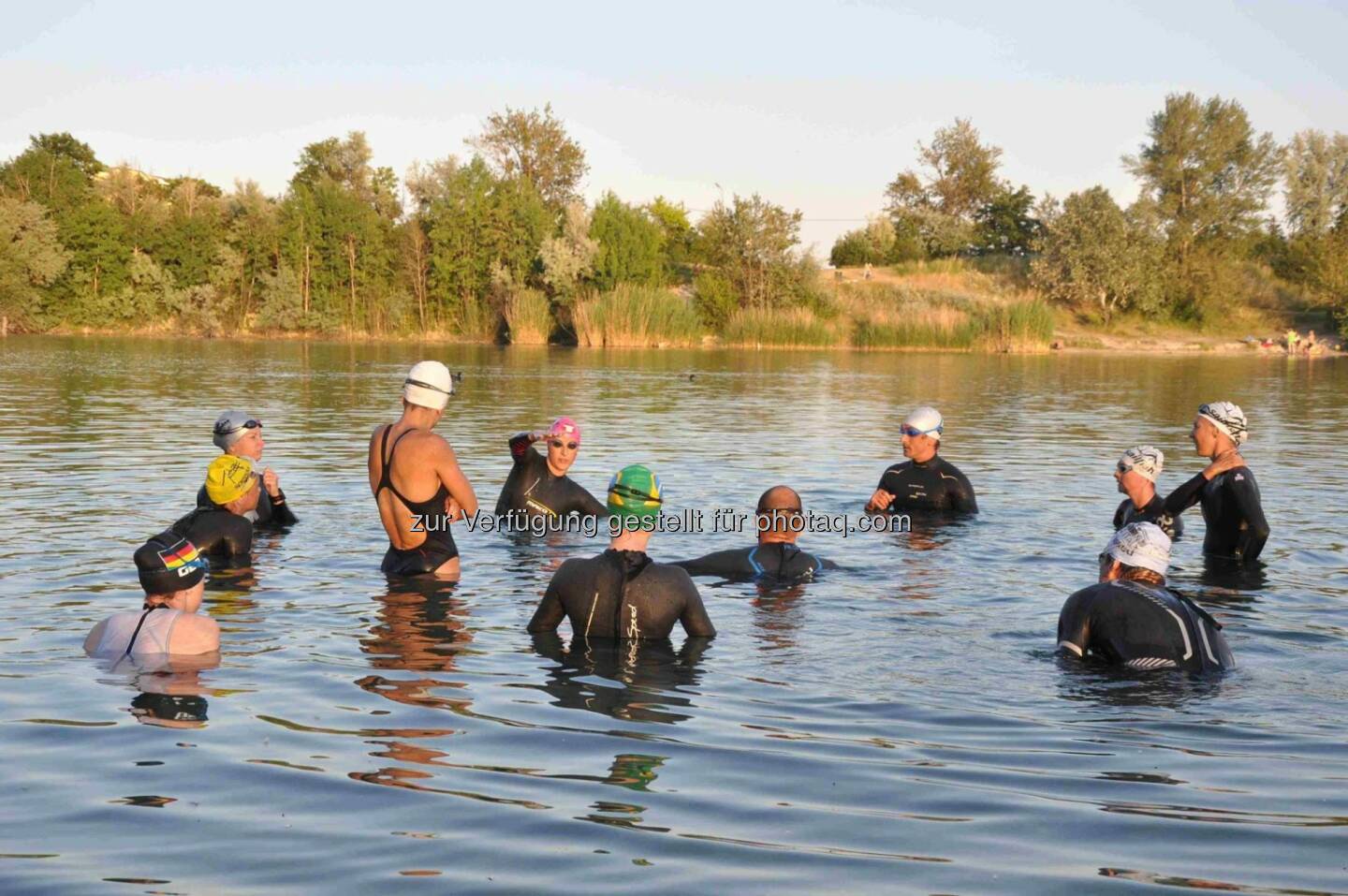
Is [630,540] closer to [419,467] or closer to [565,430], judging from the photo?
[419,467]

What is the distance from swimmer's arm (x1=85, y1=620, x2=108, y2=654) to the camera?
28.4 ft

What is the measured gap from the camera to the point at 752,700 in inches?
316

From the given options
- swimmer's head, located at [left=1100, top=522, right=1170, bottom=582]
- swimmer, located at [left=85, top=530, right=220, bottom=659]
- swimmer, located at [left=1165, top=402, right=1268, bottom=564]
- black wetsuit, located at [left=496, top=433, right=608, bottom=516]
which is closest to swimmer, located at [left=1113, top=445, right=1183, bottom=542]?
swimmer, located at [left=1165, top=402, right=1268, bottom=564]

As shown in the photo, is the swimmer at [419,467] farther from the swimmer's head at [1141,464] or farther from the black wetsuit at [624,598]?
the swimmer's head at [1141,464]

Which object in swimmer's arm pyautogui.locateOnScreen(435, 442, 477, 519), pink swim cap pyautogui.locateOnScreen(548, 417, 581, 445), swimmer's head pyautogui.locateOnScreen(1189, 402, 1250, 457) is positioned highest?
swimmer's head pyautogui.locateOnScreen(1189, 402, 1250, 457)

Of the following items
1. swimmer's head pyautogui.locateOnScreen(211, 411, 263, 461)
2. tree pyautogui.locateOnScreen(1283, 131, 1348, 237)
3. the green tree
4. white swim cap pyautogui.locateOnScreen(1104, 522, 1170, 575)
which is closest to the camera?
white swim cap pyautogui.locateOnScreen(1104, 522, 1170, 575)

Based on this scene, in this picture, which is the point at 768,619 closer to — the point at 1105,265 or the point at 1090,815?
the point at 1090,815

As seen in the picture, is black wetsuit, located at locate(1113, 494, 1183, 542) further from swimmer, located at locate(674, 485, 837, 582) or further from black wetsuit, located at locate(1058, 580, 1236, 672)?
black wetsuit, located at locate(1058, 580, 1236, 672)

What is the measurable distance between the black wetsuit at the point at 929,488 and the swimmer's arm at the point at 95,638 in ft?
29.0

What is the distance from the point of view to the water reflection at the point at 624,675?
7.79 meters

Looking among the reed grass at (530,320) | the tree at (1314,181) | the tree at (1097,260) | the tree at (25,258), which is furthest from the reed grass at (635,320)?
the tree at (1314,181)

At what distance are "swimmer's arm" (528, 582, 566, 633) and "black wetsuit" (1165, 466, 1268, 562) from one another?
6221 mm

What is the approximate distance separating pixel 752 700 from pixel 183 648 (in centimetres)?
347

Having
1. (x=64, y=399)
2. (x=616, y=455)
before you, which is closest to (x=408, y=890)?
(x=616, y=455)
